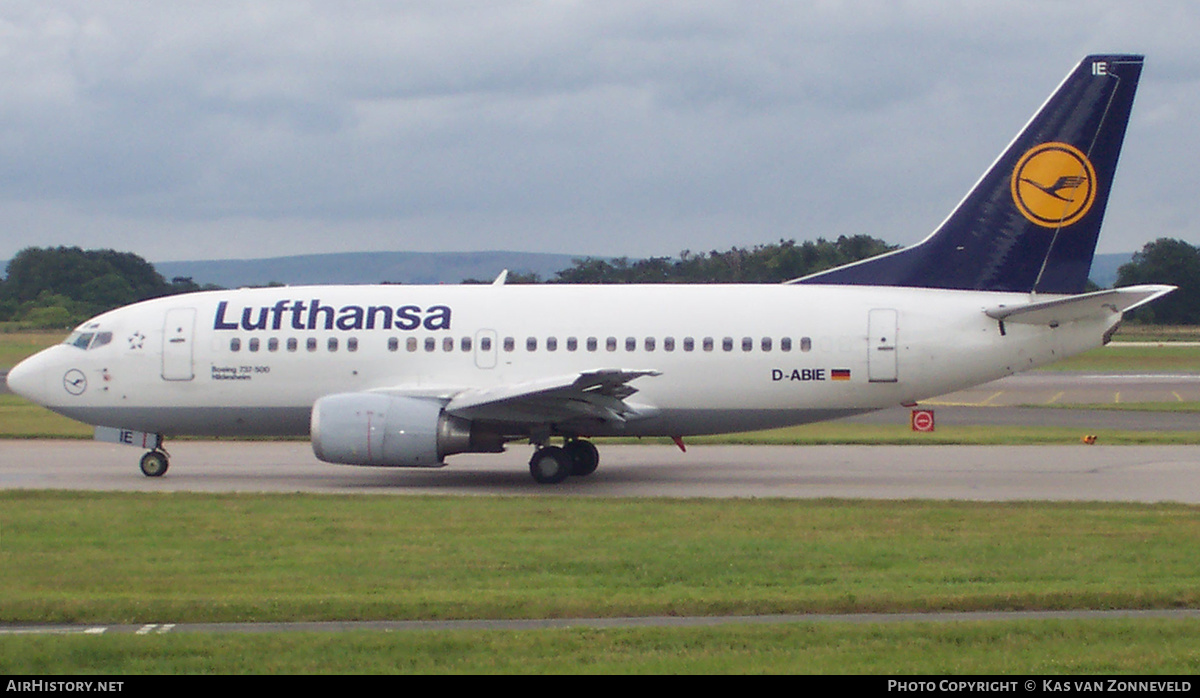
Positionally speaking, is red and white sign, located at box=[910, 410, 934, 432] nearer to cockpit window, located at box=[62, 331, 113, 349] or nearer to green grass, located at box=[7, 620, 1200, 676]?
cockpit window, located at box=[62, 331, 113, 349]

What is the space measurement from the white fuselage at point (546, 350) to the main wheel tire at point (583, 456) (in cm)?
102

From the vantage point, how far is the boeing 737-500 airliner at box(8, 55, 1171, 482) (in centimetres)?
2291

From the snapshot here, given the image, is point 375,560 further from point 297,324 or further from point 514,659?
point 297,324

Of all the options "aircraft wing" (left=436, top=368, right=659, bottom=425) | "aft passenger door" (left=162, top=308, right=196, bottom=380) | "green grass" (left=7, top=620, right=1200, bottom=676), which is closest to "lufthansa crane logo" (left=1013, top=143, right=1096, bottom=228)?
"aircraft wing" (left=436, top=368, right=659, bottom=425)

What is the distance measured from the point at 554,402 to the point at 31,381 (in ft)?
33.5

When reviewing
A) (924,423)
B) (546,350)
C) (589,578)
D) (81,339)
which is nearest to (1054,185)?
(546,350)

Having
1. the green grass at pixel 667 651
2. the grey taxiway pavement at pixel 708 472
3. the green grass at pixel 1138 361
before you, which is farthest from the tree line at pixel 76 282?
the green grass at pixel 667 651

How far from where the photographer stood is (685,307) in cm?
2436

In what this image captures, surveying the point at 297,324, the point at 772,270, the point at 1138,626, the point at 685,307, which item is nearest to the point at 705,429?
the point at 685,307

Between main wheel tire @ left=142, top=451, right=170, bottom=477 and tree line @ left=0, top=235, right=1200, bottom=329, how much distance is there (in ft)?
113

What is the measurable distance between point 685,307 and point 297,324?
7.11m

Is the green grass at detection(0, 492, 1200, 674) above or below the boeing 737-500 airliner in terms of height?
below

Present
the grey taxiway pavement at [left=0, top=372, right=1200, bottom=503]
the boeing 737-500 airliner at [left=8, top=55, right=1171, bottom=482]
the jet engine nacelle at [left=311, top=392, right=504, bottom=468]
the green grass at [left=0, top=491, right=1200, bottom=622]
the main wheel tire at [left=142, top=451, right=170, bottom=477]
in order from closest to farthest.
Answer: the green grass at [left=0, top=491, right=1200, bottom=622]
the grey taxiway pavement at [left=0, top=372, right=1200, bottom=503]
the jet engine nacelle at [left=311, top=392, right=504, bottom=468]
the boeing 737-500 airliner at [left=8, top=55, right=1171, bottom=482]
the main wheel tire at [left=142, top=451, right=170, bottom=477]

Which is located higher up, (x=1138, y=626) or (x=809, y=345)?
(x=809, y=345)
